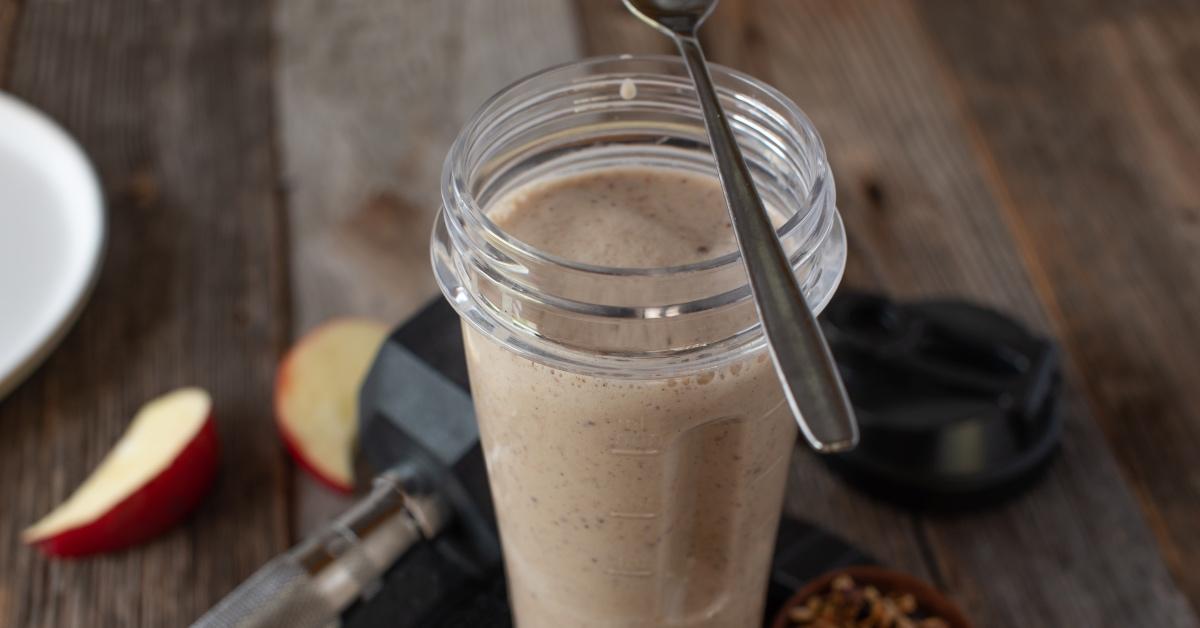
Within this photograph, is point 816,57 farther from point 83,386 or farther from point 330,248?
point 83,386

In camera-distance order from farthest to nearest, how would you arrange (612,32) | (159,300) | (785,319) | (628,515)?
1. (612,32)
2. (159,300)
3. (628,515)
4. (785,319)

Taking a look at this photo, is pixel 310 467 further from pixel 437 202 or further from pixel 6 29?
pixel 6 29

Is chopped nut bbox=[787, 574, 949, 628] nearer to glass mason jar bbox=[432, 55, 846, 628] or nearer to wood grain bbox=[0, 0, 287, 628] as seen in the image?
glass mason jar bbox=[432, 55, 846, 628]

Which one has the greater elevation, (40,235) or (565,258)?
(565,258)

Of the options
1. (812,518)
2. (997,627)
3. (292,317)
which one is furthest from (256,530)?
(997,627)

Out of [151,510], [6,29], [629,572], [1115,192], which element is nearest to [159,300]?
[151,510]

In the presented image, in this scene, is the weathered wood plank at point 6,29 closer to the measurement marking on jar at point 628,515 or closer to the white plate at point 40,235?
the white plate at point 40,235

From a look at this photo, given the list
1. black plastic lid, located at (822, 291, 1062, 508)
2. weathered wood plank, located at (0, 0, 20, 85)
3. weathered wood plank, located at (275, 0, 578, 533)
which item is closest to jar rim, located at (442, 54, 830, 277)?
black plastic lid, located at (822, 291, 1062, 508)

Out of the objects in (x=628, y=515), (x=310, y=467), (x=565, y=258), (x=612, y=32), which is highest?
(x=565, y=258)
